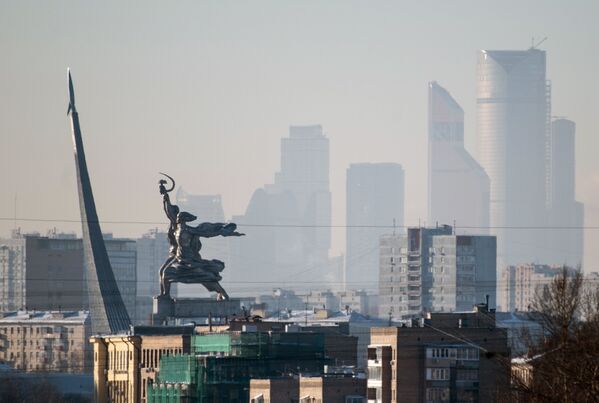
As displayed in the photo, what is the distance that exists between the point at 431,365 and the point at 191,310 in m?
36.3

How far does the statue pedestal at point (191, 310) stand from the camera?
140 meters

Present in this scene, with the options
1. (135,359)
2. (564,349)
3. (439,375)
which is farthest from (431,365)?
(564,349)

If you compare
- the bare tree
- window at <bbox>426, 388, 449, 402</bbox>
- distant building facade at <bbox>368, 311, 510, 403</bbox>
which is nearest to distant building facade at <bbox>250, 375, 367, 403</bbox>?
distant building facade at <bbox>368, 311, 510, 403</bbox>

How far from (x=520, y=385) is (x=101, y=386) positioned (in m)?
69.4

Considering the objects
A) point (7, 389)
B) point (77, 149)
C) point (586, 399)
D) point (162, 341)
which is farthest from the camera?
point (77, 149)

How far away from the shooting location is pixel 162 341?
12862 centimetres

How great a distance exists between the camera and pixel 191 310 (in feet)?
463

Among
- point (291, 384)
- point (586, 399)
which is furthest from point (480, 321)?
point (586, 399)

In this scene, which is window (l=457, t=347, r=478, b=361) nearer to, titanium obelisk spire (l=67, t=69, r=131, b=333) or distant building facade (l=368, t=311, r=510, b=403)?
distant building facade (l=368, t=311, r=510, b=403)

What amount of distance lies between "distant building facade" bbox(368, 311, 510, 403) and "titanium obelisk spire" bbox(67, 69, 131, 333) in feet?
203

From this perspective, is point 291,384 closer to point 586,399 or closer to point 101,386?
point 101,386

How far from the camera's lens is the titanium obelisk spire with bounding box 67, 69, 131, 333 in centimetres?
17912

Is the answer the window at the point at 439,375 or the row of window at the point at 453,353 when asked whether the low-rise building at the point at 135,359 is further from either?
the window at the point at 439,375

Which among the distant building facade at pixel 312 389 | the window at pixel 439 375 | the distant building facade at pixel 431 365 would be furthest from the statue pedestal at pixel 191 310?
the window at pixel 439 375
